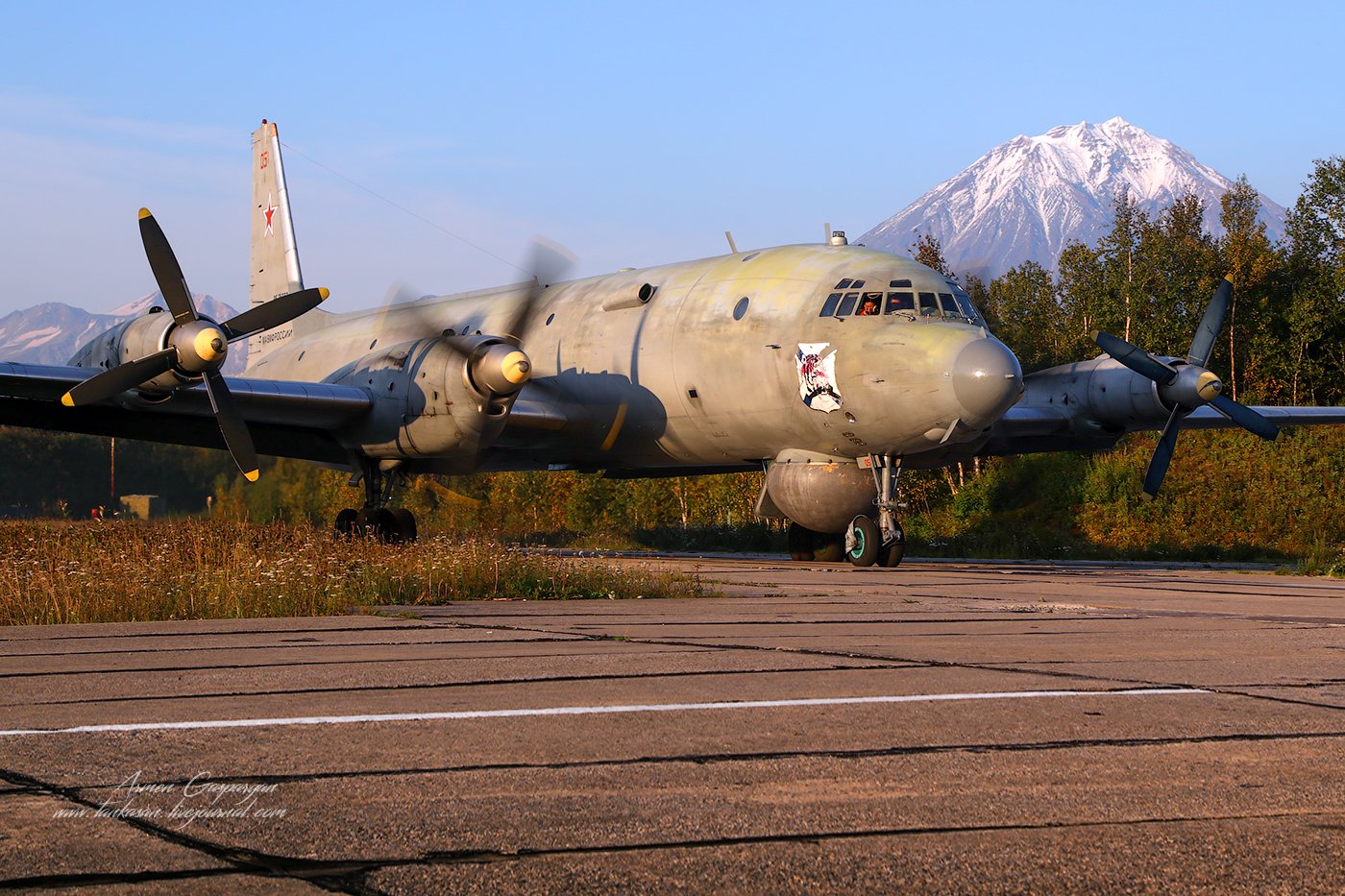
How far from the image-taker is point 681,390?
23531 mm

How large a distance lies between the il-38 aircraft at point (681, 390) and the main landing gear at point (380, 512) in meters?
0.05

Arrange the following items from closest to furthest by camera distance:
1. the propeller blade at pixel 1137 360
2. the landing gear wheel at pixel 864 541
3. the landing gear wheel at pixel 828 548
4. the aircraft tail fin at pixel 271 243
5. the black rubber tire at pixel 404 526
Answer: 1. the landing gear wheel at pixel 864 541
2. the propeller blade at pixel 1137 360
3. the landing gear wheel at pixel 828 548
4. the black rubber tire at pixel 404 526
5. the aircraft tail fin at pixel 271 243

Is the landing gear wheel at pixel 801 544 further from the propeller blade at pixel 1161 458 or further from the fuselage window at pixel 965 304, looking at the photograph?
the propeller blade at pixel 1161 458

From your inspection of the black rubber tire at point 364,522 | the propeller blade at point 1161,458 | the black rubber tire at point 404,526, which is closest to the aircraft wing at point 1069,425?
the propeller blade at point 1161,458

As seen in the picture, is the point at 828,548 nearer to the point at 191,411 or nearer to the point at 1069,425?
the point at 1069,425

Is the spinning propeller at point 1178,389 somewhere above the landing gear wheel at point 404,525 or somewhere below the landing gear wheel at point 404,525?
above

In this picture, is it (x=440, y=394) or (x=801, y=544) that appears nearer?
(x=440, y=394)

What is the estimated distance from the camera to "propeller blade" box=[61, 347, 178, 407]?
20453mm

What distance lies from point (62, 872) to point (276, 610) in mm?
9098

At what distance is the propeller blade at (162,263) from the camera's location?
21.4 m

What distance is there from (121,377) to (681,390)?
28.7 feet

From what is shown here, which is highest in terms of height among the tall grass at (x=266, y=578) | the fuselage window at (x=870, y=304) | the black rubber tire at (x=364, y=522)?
the fuselage window at (x=870, y=304)

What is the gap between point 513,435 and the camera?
2511 cm

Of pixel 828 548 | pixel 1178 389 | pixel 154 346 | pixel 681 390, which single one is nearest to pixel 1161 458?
pixel 1178 389
